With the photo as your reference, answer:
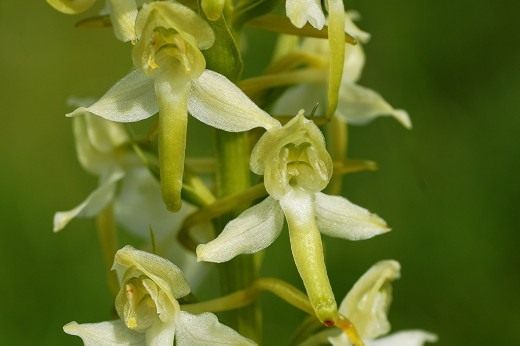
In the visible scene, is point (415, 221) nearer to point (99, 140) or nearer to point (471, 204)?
point (471, 204)

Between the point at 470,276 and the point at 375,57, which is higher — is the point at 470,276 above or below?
below

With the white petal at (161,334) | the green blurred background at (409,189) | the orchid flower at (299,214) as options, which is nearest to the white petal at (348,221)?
the orchid flower at (299,214)

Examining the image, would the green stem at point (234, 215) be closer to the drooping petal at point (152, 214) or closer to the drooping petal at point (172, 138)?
the drooping petal at point (172, 138)

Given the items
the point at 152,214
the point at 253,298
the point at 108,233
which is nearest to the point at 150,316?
the point at 253,298

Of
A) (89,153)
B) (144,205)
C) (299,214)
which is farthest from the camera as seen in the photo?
(144,205)

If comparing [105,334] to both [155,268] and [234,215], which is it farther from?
[234,215]

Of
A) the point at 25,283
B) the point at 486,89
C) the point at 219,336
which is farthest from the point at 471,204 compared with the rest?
the point at 219,336
